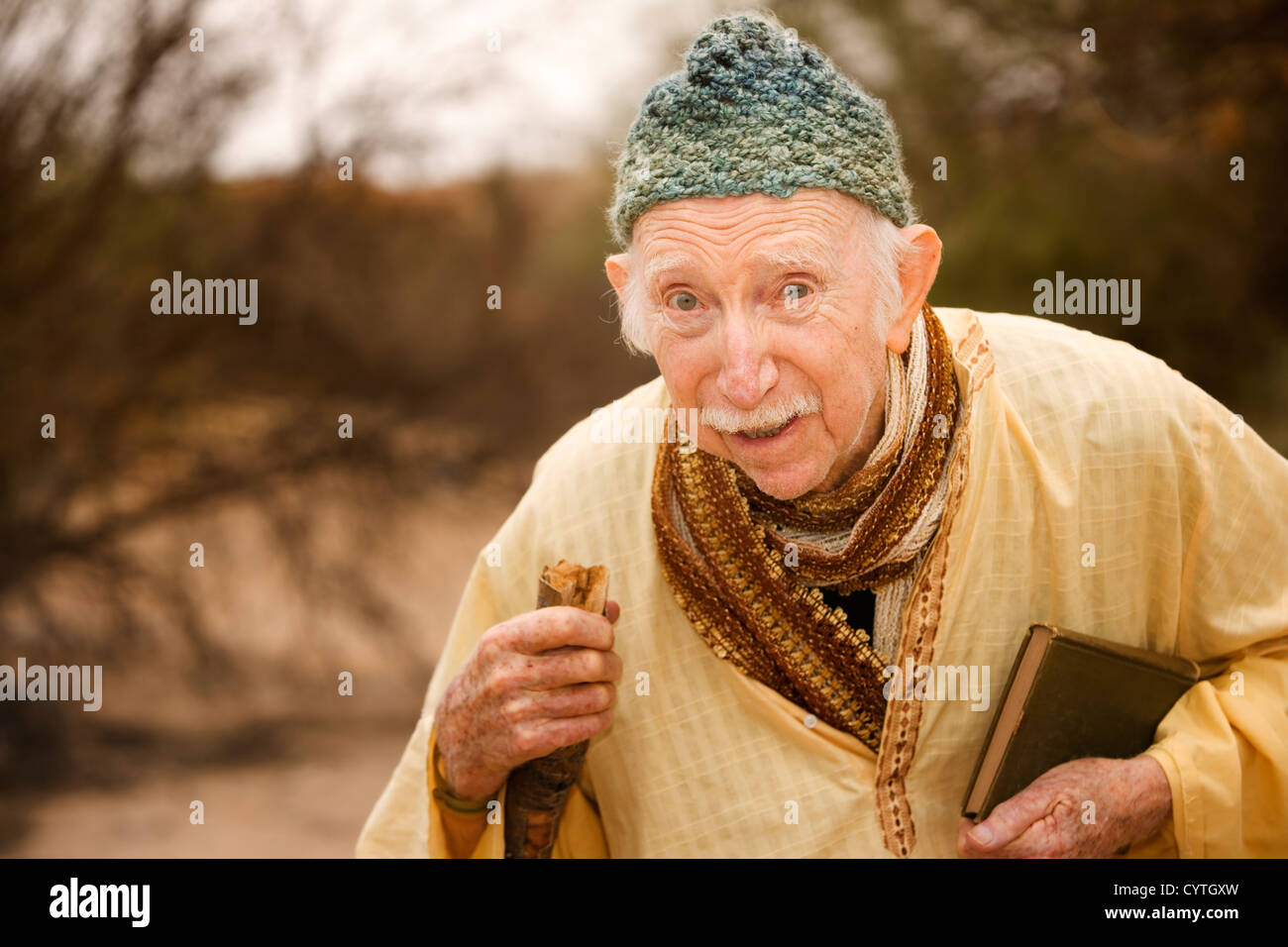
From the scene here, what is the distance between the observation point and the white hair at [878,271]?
1935 millimetres

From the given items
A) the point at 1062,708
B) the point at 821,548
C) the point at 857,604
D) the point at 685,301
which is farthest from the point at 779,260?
the point at 1062,708

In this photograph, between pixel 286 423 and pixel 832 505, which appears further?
pixel 286 423

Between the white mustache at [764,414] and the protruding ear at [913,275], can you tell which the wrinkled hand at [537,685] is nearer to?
the white mustache at [764,414]

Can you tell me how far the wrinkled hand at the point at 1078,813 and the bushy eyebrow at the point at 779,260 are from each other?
0.79 metres

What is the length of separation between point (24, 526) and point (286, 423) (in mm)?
1196

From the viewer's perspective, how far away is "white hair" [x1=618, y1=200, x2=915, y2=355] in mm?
1935

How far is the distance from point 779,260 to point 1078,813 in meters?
0.86

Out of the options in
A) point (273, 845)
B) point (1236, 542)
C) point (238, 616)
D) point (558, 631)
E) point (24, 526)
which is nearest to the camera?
point (558, 631)

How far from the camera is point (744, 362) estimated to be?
1.85 metres

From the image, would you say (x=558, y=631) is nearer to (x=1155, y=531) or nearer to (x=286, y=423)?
(x=1155, y=531)

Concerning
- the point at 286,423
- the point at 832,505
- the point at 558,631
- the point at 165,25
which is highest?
the point at 165,25

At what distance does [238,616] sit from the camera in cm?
644

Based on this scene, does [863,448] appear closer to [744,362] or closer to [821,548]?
[821,548]
